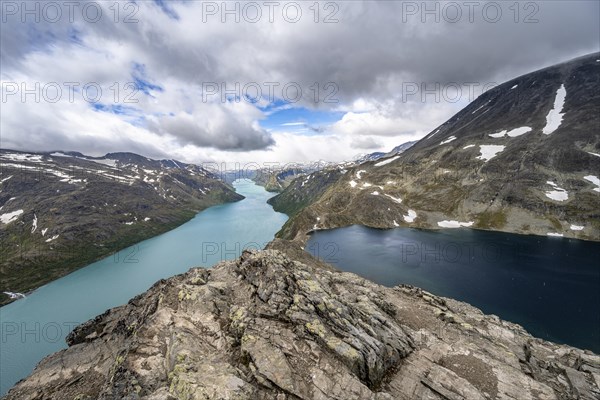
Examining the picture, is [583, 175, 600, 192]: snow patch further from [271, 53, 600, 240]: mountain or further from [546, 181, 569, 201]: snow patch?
[546, 181, 569, 201]: snow patch

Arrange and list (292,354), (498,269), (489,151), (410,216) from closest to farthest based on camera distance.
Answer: (292,354) < (498,269) < (410,216) < (489,151)

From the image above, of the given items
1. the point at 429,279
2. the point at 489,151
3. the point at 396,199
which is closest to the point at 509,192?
the point at 489,151

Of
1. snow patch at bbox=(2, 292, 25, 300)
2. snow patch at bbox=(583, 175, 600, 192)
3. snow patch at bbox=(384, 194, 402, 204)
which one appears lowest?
snow patch at bbox=(2, 292, 25, 300)

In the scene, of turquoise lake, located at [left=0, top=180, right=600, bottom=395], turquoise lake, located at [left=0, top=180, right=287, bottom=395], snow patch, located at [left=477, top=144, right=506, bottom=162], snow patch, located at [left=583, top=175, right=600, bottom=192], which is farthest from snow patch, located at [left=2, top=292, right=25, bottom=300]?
snow patch, located at [left=583, top=175, right=600, bottom=192]

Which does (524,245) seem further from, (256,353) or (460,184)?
(256,353)

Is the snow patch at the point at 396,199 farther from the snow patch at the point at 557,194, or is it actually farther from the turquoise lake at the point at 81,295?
the turquoise lake at the point at 81,295

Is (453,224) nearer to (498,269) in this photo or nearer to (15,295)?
(498,269)
